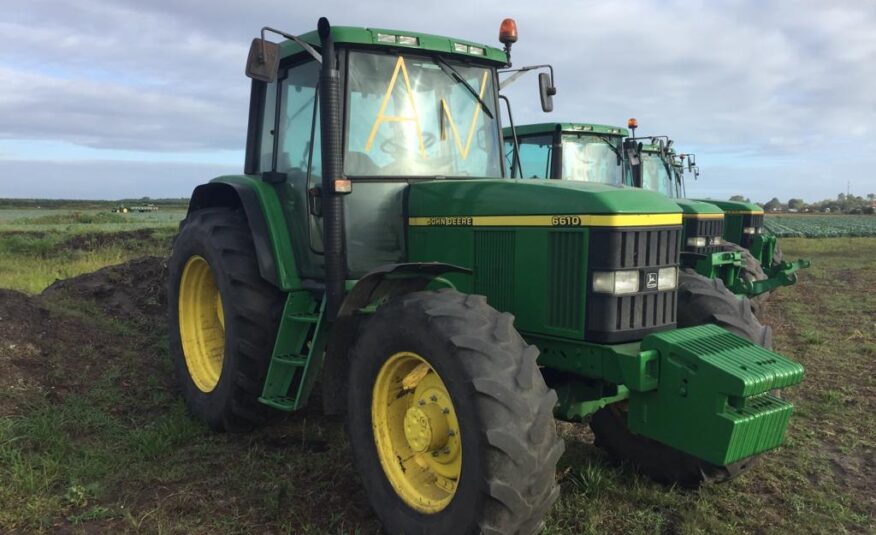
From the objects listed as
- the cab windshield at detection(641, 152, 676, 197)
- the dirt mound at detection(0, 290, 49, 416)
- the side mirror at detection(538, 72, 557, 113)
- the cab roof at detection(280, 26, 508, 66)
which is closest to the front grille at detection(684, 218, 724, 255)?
the cab windshield at detection(641, 152, 676, 197)

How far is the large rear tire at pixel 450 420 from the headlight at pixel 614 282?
0.58 meters

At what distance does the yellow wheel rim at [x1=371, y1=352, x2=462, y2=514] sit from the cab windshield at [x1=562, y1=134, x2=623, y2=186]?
19.8 ft

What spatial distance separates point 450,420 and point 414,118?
1.90m

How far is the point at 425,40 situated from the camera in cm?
410

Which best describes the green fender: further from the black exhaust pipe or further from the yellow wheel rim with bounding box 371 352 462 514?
the yellow wheel rim with bounding box 371 352 462 514

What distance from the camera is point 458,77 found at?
426 centimetres

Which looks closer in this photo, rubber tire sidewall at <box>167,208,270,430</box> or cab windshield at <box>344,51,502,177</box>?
cab windshield at <box>344,51,502,177</box>

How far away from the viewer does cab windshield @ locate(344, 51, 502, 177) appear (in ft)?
13.2

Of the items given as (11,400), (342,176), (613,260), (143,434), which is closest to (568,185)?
(613,260)

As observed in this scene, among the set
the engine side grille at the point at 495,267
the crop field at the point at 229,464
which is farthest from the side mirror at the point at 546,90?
the crop field at the point at 229,464

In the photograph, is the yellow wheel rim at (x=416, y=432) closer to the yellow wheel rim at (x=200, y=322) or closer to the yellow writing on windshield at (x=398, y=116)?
the yellow writing on windshield at (x=398, y=116)

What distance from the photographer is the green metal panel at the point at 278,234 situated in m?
4.31

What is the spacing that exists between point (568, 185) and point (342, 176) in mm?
1277

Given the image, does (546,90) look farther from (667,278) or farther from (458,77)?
(667,278)
